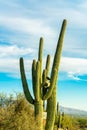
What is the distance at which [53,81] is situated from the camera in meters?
24.7

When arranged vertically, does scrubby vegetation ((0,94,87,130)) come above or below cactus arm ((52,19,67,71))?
below

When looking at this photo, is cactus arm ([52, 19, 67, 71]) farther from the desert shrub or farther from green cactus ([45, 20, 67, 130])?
the desert shrub

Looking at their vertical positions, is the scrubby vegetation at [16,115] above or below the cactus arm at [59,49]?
below

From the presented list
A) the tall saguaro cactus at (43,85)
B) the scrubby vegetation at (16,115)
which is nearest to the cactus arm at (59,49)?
the tall saguaro cactus at (43,85)

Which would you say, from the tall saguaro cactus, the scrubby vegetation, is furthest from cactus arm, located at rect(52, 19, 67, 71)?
the scrubby vegetation

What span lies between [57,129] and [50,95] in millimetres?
23150

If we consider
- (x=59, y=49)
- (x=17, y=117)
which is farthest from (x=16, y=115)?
(x=59, y=49)

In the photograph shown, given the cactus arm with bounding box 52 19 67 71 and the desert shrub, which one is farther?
the desert shrub

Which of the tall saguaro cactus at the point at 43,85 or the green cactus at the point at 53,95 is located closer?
the tall saguaro cactus at the point at 43,85

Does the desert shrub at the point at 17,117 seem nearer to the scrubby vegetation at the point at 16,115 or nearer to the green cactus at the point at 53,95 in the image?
the scrubby vegetation at the point at 16,115

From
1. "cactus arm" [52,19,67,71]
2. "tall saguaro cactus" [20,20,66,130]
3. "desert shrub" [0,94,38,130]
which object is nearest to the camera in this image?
"tall saguaro cactus" [20,20,66,130]

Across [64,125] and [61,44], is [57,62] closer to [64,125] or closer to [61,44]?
[61,44]

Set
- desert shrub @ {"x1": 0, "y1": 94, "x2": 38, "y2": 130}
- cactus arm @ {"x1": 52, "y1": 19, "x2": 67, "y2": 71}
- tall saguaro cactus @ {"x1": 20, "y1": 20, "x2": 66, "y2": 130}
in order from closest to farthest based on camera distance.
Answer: tall saguaro cactus @ {"x1": 20, "y1": 20, "x2": 66, "y2": 130}
cactus arm @ {"x1": 52, "y1": 19, "x2": 67, "y2": 71}
desert shrub @ {"x1": 0, "y1": 94, "x2": 38, "y2": 130}

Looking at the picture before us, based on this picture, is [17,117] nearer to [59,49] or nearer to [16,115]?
[16,115]
